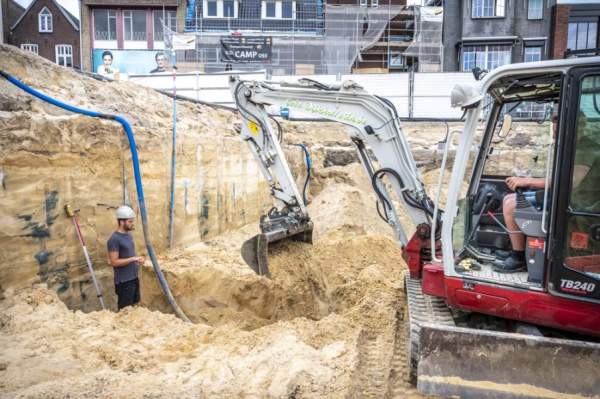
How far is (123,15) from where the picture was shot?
31.4 metres

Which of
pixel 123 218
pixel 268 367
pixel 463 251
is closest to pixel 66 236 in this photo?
pixel 123 218

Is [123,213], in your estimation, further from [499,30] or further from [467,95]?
[499,30]

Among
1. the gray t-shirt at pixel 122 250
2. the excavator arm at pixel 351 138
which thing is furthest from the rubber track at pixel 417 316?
the gray t-shirt at pixel 122 250

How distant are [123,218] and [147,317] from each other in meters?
1.29

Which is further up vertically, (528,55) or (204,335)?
(528,55)

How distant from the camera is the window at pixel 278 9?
3121 centimetres

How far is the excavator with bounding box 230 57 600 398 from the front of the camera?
10.5ft

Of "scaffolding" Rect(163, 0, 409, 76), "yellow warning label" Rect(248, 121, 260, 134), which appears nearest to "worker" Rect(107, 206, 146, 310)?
"yellow warning label" Rect(248, 121, 260, 134)

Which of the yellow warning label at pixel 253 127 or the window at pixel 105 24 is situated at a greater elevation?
the window at pixel 105 24

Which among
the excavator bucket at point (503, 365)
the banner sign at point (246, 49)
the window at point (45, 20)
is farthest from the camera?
the window at point (45, 20)

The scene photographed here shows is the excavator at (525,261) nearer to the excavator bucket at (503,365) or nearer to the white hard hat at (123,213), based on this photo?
the excavator bucket at (503,365)

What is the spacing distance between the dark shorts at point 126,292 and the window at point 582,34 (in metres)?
28.0

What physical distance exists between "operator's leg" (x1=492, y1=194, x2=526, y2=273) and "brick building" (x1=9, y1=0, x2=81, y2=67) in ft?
116

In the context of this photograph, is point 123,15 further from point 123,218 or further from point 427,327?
point 427,327
